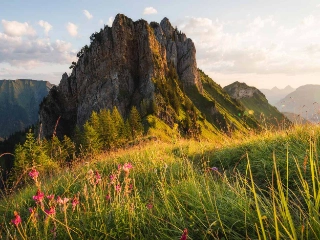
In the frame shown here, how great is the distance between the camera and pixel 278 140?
285 inches

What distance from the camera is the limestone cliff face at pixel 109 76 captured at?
101 m

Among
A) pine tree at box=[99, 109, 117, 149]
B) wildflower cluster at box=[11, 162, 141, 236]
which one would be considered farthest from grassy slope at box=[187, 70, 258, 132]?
wildflower cluster at box=[11, 162, 141, 236]

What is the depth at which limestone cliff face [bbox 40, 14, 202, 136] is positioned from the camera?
3974 inches

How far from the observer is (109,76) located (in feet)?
341

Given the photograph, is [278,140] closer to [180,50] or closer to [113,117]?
[113,117]

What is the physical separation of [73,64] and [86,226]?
409 feet

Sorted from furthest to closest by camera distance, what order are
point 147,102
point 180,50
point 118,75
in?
point 180,50
point 118,75
point 147,102

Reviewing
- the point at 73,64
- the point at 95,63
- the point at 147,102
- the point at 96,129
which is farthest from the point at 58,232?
the point at 73,64

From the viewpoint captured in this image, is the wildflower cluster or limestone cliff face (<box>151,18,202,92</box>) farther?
limestone cliff face (<box>151,18,202,92</box>)

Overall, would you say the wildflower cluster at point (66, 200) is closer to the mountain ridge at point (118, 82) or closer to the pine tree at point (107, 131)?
the pine tree at point (107, 131)

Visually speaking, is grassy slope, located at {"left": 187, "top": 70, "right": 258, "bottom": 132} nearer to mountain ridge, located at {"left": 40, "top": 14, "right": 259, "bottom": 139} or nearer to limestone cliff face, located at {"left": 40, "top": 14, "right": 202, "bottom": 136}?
mountain ridge, located at {"left": 40, "top": 14, "right": 259, "bottom": 139}

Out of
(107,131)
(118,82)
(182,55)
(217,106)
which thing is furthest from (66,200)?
(182,55)

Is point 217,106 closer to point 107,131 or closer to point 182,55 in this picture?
point 182,55

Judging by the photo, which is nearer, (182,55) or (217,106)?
(217,106)
